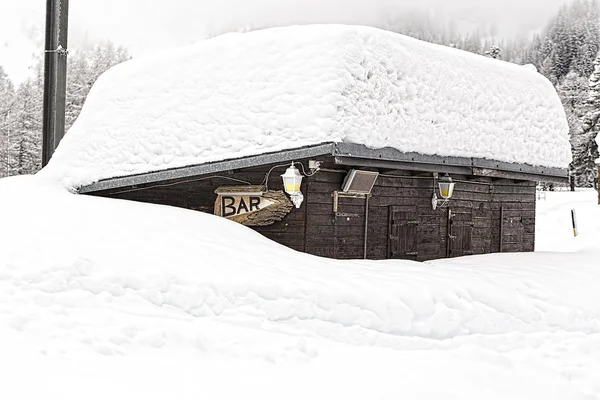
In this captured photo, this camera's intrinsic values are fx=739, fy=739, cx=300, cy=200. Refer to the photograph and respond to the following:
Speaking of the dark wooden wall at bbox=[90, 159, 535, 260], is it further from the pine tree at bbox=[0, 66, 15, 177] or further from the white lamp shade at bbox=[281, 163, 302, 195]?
the pine tree at bbox=[0, 66, 15, 177]

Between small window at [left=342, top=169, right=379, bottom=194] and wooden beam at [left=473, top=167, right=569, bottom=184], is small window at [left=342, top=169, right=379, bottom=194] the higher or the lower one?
the lower one

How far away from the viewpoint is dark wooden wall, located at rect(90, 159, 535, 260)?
11.7 m

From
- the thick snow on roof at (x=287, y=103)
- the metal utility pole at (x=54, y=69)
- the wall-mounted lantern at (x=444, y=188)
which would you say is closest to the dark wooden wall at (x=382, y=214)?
the wall-mounted lantern at (x=444, y=188)

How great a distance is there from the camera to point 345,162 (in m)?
10.9

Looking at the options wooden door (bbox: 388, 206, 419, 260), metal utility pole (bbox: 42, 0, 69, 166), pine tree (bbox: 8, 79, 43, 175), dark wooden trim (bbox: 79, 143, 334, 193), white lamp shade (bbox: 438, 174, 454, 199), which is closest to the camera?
dark wooden trim (bbox: 79, 143, 334, 193)

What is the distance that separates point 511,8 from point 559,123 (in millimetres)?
179020

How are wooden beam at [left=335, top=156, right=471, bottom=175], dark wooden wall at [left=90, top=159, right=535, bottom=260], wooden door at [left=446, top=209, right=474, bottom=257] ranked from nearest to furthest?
wooden beam at [left=335, top=156, right=471, bottom=175] → dark wooden wall at [left=90, top=159, right=535, bottom=260] → wooden door at [left=446, top=209, right=474, bottom=257]

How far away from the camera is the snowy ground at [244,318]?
647 cm

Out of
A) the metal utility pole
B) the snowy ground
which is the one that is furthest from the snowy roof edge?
the metal utility pole

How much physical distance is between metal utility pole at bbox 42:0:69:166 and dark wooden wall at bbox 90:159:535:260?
2630 millimetres

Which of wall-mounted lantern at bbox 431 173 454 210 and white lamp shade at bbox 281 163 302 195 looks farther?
wall-mounted lantern at bbox 431 173 454 210

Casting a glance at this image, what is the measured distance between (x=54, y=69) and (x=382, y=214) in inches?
274

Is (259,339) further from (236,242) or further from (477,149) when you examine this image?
(477,149)

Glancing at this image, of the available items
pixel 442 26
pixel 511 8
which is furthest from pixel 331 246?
pixel 511 8
